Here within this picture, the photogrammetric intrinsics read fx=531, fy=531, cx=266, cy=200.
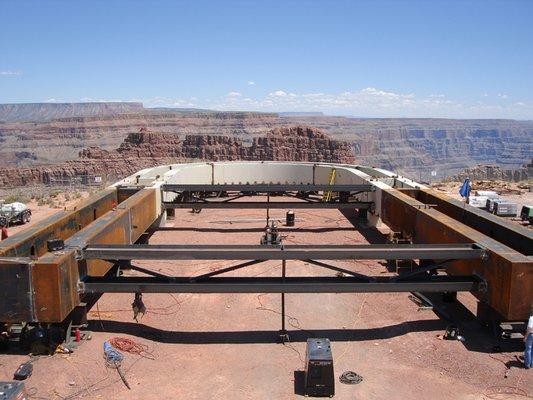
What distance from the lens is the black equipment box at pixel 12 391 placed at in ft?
21.6

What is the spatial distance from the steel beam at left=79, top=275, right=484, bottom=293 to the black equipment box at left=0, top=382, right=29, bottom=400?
2274 mm

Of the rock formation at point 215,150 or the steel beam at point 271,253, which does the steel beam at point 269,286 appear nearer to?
the steel beam at point 271,253

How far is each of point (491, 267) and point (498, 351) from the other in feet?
4.49

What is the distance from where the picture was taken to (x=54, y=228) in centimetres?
1124

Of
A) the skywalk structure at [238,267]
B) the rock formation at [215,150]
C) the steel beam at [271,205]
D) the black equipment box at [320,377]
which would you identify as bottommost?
the rock formation at [215,150]

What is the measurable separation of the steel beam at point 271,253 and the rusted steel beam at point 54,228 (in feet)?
4.34

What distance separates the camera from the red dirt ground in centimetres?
759

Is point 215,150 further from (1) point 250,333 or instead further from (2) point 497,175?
(1) point 250,333

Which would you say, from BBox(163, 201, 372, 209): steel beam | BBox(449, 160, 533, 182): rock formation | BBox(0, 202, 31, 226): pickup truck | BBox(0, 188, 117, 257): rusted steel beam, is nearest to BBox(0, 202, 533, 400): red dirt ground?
BBox(0, 188, 117, 257): rusted steel beam

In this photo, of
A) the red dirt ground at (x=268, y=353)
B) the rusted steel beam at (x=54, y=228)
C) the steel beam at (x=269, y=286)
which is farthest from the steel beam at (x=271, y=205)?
the steel beam at (x=269, y=286)

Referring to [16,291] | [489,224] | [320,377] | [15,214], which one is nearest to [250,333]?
[320,377]

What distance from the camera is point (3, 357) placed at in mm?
8438

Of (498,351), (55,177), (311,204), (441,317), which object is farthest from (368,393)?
(55,177)

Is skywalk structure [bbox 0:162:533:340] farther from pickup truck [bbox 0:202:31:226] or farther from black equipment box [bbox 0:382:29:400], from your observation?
pickup truck [bbox 0:202:31:226]
